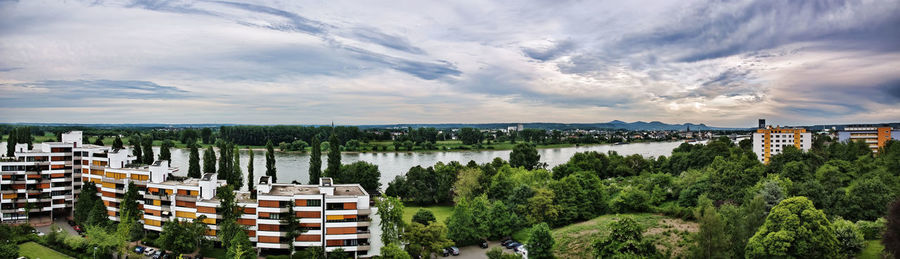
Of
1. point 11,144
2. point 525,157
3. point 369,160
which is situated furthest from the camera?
point 369,160

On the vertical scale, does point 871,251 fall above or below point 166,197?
below

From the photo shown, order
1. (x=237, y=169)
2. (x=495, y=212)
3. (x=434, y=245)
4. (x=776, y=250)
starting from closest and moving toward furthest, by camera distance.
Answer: (x=776, y=250), (x=434, y=245), (x=495, y=212), (x=237, y=169)

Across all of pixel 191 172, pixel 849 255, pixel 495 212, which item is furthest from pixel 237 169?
pixel 849 255

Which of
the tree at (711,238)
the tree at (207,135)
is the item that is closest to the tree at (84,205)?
the tree at (711,238)

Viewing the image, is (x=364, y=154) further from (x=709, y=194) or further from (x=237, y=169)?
(x=709, y=194)

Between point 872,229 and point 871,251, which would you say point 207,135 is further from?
point 871,251

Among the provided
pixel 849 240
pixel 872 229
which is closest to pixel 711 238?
pixel 849 240
